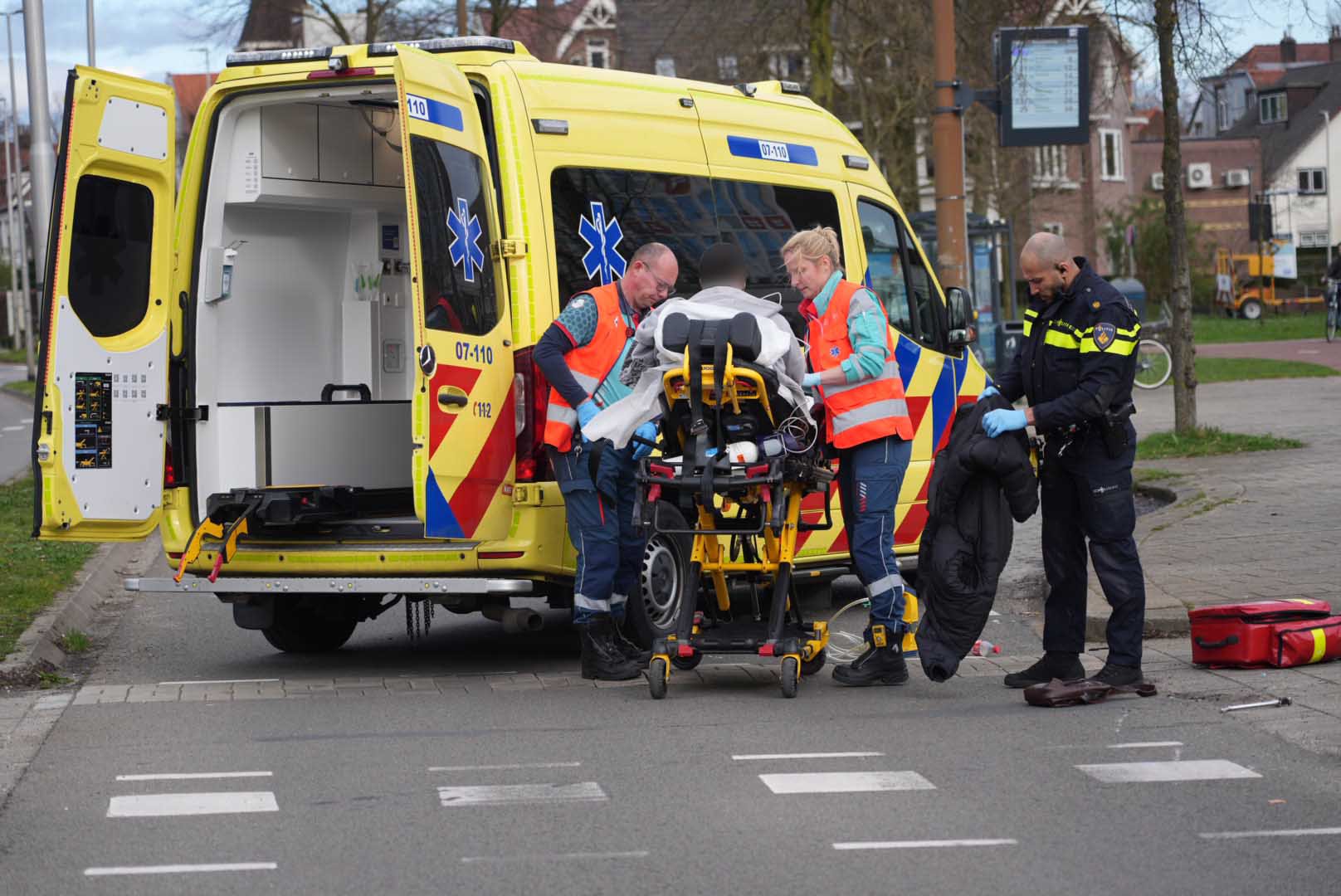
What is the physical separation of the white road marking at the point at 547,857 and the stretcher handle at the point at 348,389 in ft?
16.4

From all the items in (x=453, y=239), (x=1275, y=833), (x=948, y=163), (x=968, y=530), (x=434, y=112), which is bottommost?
(x=1275, y=833)

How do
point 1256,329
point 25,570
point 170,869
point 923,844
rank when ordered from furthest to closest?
1. point 1256,329
2. point 25,570
3. point 923,844
4. point 170,869

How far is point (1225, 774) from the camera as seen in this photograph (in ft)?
20.1

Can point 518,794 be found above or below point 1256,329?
below

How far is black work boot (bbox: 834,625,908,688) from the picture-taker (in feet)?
26.6

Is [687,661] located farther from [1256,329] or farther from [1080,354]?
[1256,329]

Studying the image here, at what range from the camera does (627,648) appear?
860 centimetres

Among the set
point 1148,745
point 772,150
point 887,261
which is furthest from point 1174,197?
point 1148,745

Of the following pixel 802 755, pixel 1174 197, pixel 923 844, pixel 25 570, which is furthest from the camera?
pixel 1174 197

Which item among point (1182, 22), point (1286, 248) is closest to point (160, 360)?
point (1182, 22)

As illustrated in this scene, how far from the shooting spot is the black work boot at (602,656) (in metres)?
8.31

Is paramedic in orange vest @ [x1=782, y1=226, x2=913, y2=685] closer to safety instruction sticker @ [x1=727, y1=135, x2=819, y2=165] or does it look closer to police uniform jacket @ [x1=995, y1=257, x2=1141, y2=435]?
police uniform jacket @ [x1=995, y1=257, x2=1141, y2=435]

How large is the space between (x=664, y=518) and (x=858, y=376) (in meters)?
1.24

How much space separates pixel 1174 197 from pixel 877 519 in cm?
935
